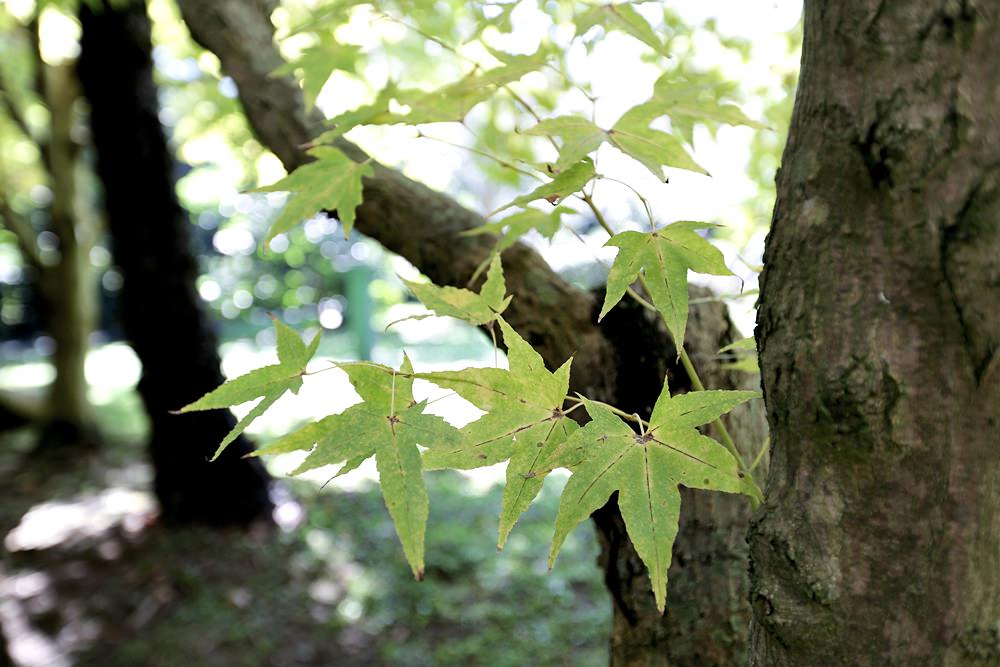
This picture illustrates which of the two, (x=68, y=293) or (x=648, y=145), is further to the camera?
(x=68, y=293)

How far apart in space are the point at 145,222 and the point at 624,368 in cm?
308

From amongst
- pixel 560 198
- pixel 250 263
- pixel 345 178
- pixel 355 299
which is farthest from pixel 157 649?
pixel 250 263

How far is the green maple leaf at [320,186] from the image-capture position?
2.88 ft

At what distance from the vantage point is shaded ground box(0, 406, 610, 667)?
2.78 meters

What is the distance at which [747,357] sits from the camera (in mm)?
972

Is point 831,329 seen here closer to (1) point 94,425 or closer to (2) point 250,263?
(1) point 94,425

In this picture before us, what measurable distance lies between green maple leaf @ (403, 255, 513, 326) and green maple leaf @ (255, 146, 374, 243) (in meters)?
0.24

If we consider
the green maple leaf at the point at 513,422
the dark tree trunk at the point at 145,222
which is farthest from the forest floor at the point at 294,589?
the green maple leaf at the point at 513,422

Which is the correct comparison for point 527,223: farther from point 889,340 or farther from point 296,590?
point 296,590

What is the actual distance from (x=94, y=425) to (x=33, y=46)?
2.39 metres

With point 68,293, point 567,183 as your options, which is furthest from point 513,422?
point 68,293

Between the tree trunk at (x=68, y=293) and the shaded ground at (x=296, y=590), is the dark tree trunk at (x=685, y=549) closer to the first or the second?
the shaded ground at (x=296, y=590)

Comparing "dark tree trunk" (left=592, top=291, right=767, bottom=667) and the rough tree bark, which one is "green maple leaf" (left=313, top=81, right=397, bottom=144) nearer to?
"dark tree trunk" (left=592, top=291, right=767, bottom=667)

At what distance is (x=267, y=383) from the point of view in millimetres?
671
